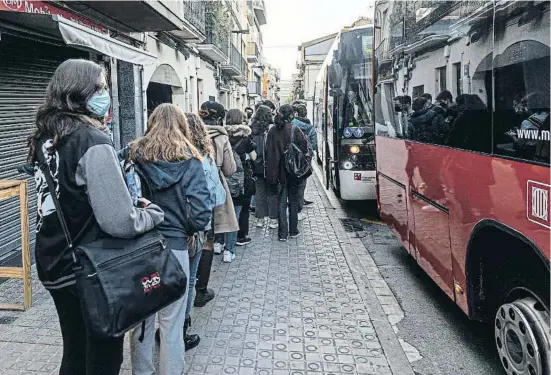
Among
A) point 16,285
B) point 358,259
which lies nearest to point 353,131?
point 358,259

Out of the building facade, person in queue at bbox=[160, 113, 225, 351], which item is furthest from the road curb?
the building facade

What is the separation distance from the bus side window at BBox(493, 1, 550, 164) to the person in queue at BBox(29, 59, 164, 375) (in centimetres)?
206

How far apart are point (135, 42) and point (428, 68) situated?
819cm

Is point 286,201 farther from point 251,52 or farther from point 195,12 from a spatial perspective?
point 251,52

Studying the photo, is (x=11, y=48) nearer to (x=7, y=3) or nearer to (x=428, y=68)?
(x=7, y=3)

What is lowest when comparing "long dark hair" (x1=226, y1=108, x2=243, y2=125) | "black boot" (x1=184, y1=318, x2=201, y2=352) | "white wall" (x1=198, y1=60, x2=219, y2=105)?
"black boot" (x1=184, y1=318, x2=201, y2=352)

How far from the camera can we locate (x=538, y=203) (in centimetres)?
279

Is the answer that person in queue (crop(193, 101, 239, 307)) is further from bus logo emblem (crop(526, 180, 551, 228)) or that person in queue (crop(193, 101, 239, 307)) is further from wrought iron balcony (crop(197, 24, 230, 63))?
wrought iron balcony (crop(197, 24, 230, 63))

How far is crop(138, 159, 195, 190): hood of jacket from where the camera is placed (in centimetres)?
315

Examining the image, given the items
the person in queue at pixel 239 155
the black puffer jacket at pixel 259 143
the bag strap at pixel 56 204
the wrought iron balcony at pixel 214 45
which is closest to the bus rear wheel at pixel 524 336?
the bag strap at pixel 56 204

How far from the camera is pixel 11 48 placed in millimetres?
6758

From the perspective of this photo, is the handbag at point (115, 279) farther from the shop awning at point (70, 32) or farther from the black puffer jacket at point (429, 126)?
the shop awning at point (70, 32)

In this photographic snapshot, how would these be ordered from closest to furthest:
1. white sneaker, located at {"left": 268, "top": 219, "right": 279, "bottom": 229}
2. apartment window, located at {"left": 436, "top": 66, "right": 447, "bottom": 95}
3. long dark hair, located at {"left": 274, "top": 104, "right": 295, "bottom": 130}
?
1. apartment window, located at {"left": 436, "top": 66, "right": 447, "bottom": 95}
2. long dark hair, located at {"left": 274, "top": 104, "right": 295, "bottom": 130}
3. white sneaker, located at {"left": 268, "top": 219, "right": 279, "bottom": 229}

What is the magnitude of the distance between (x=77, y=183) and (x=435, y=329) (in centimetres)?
358
